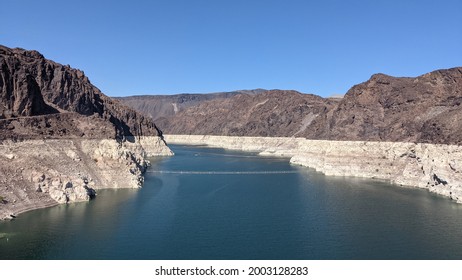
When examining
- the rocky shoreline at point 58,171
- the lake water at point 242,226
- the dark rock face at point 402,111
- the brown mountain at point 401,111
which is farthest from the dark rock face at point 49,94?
the dark rock face at point 402,111

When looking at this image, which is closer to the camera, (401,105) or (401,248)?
(401,248)

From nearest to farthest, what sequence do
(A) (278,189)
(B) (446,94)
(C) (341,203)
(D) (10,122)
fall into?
1. (C) (341,203)
2. (D) (10,122)
3. (A) (278,189)
4. (B) (446,94)

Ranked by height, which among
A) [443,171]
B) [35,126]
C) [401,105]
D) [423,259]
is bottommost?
[423,259]

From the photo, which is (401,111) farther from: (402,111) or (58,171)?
(58,171)

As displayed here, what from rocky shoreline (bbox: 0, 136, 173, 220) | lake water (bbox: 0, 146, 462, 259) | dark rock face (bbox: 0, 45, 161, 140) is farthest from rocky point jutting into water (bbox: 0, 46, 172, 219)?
lake water (bbox: 0, 146, 462, 259)

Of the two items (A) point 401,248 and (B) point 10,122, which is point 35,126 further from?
(A) point 401,248

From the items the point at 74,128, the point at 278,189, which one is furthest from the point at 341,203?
the point at 74,128

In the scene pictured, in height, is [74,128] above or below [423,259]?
above
